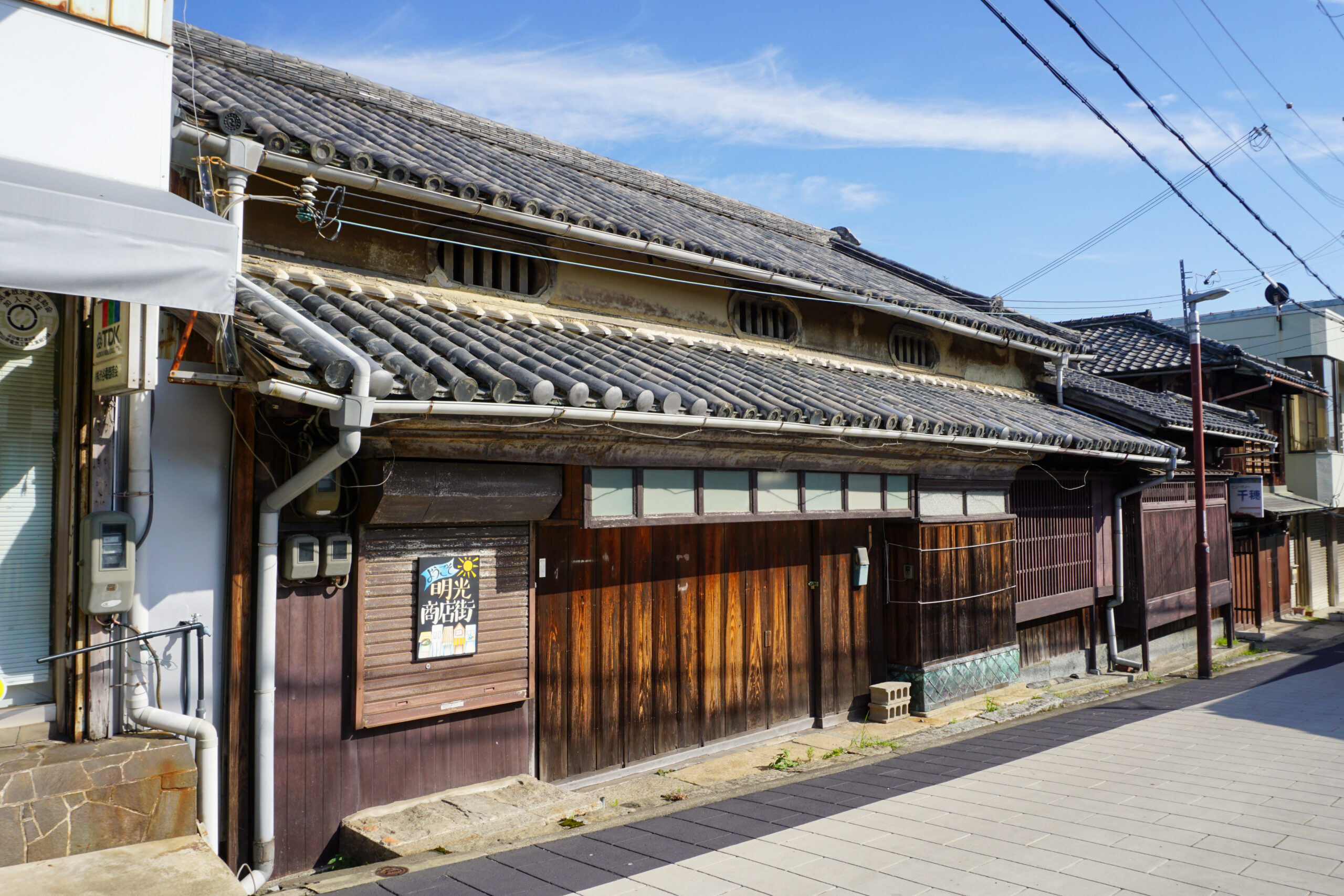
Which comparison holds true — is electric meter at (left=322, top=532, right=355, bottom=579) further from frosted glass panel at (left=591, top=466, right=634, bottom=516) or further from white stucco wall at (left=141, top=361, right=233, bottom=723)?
frosted glass panel at (left=591, top=466, right=634, bottom=516)

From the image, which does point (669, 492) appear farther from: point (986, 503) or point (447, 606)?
point (986, 503)

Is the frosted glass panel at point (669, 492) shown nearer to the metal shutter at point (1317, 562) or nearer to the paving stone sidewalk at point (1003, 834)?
the paving stone sidewalk at point (1003, 834)

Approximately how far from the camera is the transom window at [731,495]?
8.59 meters

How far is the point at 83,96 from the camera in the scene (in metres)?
5.96

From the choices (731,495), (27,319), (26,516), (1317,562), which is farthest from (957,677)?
(1317,562)

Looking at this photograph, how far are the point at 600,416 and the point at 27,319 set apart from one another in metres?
3.93

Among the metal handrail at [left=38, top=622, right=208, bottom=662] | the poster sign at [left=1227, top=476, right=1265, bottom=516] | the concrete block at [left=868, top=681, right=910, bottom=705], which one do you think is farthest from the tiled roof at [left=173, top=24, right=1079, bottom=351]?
the poster sign at [left=1227, top=476, right=1265, bottom=516]

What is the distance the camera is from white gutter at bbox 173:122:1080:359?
22.9 ft

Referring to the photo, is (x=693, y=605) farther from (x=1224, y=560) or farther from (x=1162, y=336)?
(x=1162, y=336)

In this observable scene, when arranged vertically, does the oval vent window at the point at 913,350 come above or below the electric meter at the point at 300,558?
above

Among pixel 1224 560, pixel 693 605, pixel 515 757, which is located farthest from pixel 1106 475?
pixel 515 757

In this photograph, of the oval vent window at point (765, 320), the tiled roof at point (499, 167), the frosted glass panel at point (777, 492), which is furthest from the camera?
the oval vent window at point (765, 320)

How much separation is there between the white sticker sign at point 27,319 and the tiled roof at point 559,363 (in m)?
1.17

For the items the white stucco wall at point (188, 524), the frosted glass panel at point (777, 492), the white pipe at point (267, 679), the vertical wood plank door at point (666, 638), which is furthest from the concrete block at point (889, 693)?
the white stucco wall at point (188, 524)
